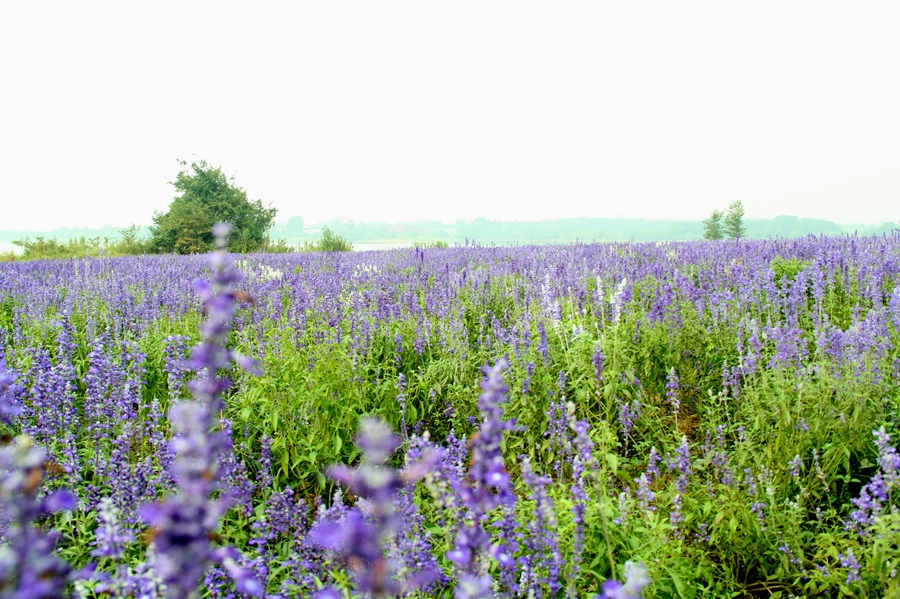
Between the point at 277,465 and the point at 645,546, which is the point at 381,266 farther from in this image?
the point at 645,546

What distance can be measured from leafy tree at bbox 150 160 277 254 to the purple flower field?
20.4 meters

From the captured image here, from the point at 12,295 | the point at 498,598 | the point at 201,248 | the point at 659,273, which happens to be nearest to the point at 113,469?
the point at 498,598

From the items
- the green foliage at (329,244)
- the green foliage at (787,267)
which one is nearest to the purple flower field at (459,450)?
the green foliage at (787,267)

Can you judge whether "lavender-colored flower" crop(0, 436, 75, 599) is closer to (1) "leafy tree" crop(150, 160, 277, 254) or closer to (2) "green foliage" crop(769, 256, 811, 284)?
(2) "green foliage" crop(769, 256, 811, 284)

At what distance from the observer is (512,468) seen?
396 cm

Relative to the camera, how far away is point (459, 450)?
9.99ft

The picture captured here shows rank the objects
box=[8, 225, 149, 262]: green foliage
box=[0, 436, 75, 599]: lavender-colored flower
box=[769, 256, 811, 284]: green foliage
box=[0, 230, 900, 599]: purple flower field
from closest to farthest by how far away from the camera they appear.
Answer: box=[0, 436, 75, 599]: lavender-colored flower, box=[0, 230, 900, 599]: purple flower field, box=[769, 256, 811, 284]: green foliage, box=[8, 225, 149, 262]: green foliage

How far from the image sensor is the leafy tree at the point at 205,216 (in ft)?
86.3

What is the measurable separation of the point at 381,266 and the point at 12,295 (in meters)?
6.12

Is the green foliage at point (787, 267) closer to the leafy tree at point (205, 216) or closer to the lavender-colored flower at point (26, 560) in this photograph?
the lavender-colored flower at point (26, 560)

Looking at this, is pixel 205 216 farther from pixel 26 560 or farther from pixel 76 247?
pixel 26 560

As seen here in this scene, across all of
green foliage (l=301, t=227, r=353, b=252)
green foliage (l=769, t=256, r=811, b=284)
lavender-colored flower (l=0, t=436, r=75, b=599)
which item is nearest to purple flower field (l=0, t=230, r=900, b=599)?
lavender-colored flower (l=0, t=436, r=75, b=599)

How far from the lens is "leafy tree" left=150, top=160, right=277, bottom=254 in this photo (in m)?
26.3

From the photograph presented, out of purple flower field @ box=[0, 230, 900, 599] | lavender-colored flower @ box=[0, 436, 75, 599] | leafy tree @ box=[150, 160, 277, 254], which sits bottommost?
purple flower field @ box=[0, 230, 900, 599]
